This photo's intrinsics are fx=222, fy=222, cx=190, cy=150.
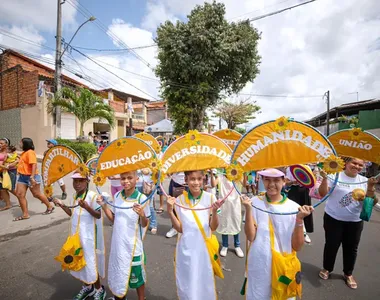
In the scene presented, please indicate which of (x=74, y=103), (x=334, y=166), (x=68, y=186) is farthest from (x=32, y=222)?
(x=74, y=103)

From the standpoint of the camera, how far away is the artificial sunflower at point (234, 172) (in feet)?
7.13

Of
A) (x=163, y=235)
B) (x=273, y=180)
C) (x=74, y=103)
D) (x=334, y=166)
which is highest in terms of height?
(x=74, y=103)

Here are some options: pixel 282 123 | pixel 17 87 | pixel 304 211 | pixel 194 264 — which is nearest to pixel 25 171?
pixel 194 264

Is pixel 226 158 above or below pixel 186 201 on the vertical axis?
above

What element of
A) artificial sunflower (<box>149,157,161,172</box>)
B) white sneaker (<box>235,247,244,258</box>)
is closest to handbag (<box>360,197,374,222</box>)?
white sneaker (<box>235,247,244,258</box>)

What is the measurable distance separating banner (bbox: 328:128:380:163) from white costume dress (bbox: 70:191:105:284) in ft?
10.2

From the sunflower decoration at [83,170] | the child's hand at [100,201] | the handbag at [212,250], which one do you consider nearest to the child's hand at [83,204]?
the child's hand at [100,201]

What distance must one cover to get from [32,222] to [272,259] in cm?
548

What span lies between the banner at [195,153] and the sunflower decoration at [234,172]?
0.31 metres

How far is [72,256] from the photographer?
2.46 metres

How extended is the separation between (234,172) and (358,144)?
5.62ft

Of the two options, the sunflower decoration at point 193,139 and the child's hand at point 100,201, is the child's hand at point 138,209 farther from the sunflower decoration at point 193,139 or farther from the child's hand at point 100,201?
the sunflower decoration at point 193,139

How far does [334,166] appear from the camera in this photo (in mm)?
1974

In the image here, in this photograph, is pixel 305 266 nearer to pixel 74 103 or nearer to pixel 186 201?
pixel 186 201
